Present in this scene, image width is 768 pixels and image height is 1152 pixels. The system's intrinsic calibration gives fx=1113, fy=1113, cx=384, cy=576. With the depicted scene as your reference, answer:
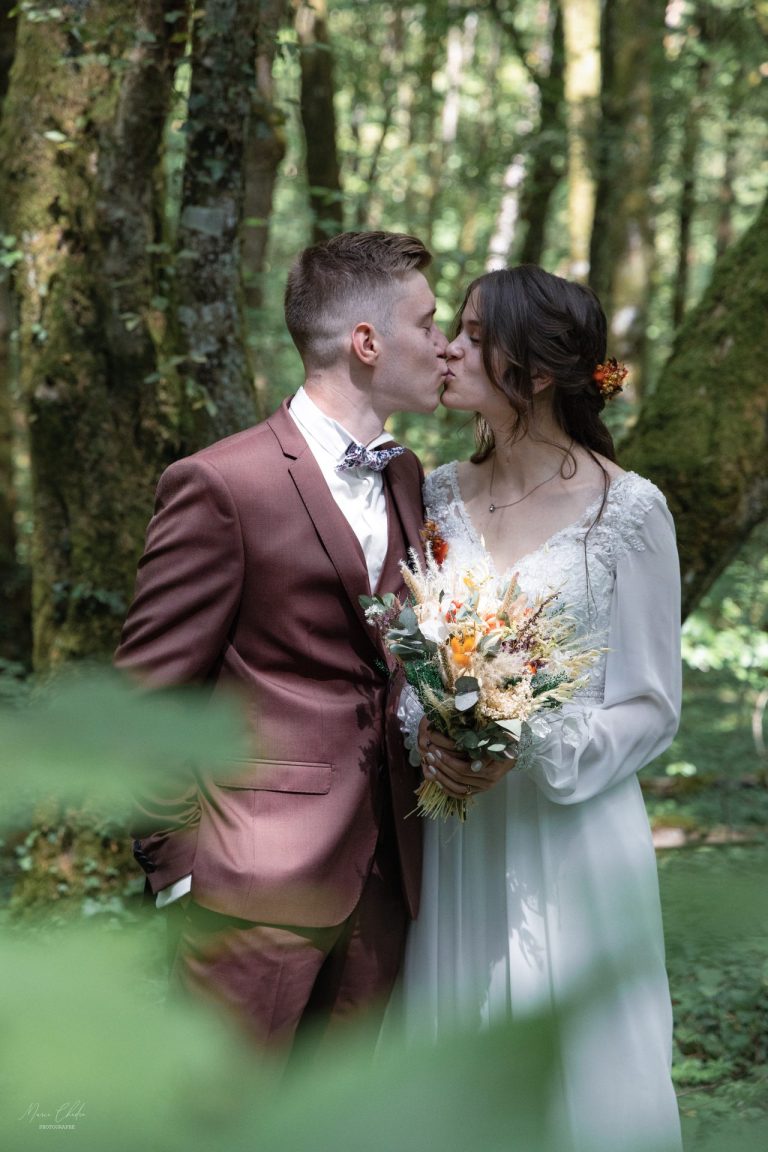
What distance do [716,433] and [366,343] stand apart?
1709 mm

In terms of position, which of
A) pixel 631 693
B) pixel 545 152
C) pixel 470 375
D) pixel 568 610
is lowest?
pixel 631 693

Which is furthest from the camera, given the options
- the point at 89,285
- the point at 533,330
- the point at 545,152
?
the point at 545,152

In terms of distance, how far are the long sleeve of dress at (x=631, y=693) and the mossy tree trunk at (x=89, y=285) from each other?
6.62ft

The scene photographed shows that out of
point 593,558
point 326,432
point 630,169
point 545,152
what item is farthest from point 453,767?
point 545,152

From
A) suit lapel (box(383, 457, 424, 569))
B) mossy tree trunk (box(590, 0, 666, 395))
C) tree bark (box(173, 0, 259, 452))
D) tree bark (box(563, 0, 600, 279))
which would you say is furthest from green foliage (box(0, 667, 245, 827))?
tree bark (box(563, 0, 600, 279))

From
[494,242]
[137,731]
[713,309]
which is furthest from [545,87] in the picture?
[137,731]

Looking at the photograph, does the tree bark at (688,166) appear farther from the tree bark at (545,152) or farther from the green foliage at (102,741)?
the green foliage at (102,741)

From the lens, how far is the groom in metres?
2.36

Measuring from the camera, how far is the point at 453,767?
2.36m

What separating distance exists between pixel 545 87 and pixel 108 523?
8.00 metres

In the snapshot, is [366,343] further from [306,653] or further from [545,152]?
[545,152]

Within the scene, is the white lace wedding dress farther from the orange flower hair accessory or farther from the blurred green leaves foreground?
the blurred green leaves foreground

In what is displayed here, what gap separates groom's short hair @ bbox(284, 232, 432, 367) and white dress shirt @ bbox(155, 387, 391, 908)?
0.15m

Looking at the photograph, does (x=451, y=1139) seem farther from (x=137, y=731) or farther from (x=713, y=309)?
(x=713, y=309)
